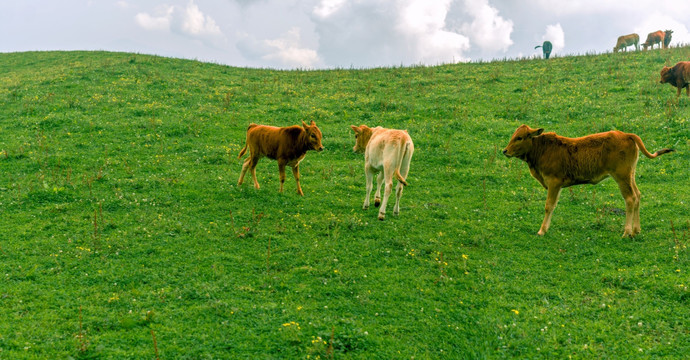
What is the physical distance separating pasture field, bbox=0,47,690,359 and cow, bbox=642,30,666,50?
21306 millimetres

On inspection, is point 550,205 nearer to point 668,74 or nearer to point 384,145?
point 384,145

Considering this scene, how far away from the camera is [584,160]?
32.6 feet

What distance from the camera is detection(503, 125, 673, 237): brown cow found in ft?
31.6

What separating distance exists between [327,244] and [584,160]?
618 cm

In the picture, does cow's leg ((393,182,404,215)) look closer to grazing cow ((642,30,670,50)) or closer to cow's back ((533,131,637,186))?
cow's back ((533,131,637,186))

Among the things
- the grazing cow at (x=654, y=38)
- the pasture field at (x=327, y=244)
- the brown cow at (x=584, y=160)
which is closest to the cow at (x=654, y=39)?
the grazing cow at (x=654, y=38)

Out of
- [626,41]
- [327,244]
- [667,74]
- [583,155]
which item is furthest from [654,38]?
[327,244]

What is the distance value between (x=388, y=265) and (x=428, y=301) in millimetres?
1479

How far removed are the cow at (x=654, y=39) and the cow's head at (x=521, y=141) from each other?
36.9 meters

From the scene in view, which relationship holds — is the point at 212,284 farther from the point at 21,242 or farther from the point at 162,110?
the point at 162,110

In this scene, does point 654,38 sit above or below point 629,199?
above

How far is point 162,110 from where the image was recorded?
21000mm

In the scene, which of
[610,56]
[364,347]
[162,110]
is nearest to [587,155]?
[364,347]

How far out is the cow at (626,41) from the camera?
41.5 m
